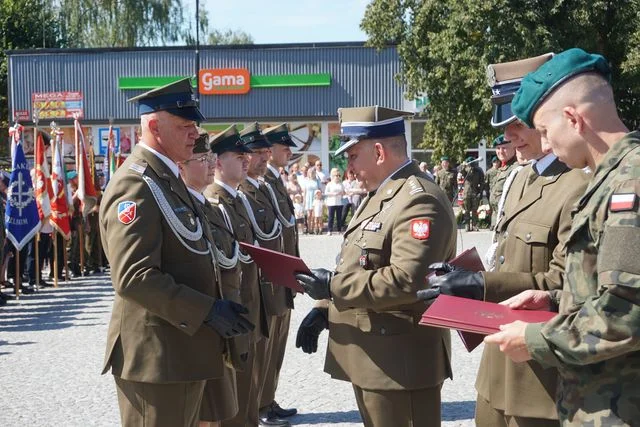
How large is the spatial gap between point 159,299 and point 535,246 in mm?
1560

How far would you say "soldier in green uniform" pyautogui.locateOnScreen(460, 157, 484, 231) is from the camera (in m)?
24.4

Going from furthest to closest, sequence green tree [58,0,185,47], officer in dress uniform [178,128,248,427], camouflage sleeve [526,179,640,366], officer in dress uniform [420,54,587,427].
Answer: green tree [58,0,185,47]
officer in dress uniform [178,128,248,427]
officer in dress uniform [420,54,587,427]
camouflage sleeve [526,179,640,366]

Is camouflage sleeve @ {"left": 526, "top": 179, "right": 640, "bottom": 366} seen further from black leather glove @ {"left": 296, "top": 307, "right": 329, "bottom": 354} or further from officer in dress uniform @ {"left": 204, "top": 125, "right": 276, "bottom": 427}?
officer in dress uniform @ {"left": 204, "top": 125, "right": 276, "bottom": 427}

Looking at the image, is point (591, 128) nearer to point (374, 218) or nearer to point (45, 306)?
point (374, 218)

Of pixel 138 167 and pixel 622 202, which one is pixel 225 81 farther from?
pixel 622 202

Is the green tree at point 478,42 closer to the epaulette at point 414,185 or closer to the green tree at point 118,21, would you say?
the green tree at point 118,21

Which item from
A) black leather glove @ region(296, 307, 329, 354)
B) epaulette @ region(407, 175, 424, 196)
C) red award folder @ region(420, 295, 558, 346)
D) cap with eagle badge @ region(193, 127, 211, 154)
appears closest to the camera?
red award folder @ region(420, 295, 558, 346)

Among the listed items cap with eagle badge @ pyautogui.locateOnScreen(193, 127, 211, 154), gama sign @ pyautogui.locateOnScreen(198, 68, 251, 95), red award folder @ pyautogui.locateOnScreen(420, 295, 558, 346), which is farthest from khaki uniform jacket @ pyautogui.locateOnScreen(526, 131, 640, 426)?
gama sign @ pyautogui.locateOnScreen(198, 68, 251, 95)

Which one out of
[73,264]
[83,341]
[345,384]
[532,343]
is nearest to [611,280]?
[532,343]

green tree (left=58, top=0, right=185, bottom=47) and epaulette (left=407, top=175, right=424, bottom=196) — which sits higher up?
green tree (left=58, top=0, right=185, bottom=47)

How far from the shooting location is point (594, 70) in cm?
279

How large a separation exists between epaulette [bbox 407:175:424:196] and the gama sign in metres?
33.3

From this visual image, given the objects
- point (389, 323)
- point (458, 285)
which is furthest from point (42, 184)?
point (458, 285)

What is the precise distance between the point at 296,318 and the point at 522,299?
782cm
